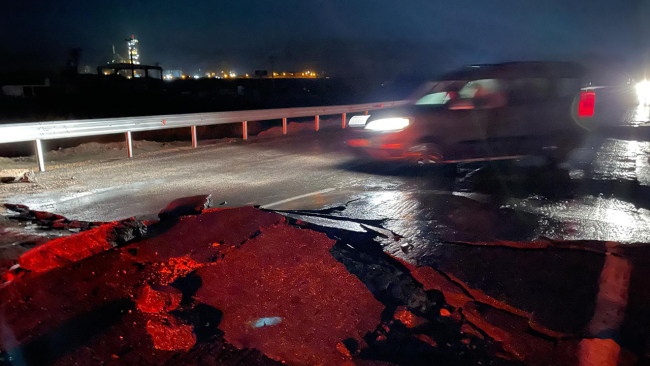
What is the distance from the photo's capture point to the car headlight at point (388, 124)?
28.2 feet

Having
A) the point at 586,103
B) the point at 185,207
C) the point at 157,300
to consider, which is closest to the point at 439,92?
the point at 586,103

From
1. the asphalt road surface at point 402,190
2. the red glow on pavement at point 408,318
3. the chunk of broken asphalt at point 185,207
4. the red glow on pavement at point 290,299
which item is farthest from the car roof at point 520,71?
the red glow on pavement at point 408,318

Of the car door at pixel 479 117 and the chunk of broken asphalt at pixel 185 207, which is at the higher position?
the car door at pixel 479 117

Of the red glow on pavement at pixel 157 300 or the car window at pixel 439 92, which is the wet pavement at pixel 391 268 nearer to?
the red glow on pavement at pixel 157 300

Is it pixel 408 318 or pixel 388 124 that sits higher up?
pixel 388 124

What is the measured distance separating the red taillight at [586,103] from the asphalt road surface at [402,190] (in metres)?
1.02

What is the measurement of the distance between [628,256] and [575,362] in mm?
1962

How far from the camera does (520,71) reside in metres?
9.10

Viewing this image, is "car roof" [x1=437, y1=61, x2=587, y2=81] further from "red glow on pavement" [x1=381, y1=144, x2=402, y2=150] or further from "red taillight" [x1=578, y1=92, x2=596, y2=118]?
"red glow on pavement" [x1=381, y1=144, x2=402, y2=150]

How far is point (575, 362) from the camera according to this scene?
3004mm

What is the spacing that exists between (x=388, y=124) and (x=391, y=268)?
494cm

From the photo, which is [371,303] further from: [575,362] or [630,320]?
[630,320]

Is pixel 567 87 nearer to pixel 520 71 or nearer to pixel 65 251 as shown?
pixel 520 71

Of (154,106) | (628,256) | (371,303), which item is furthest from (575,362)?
(154,106)
